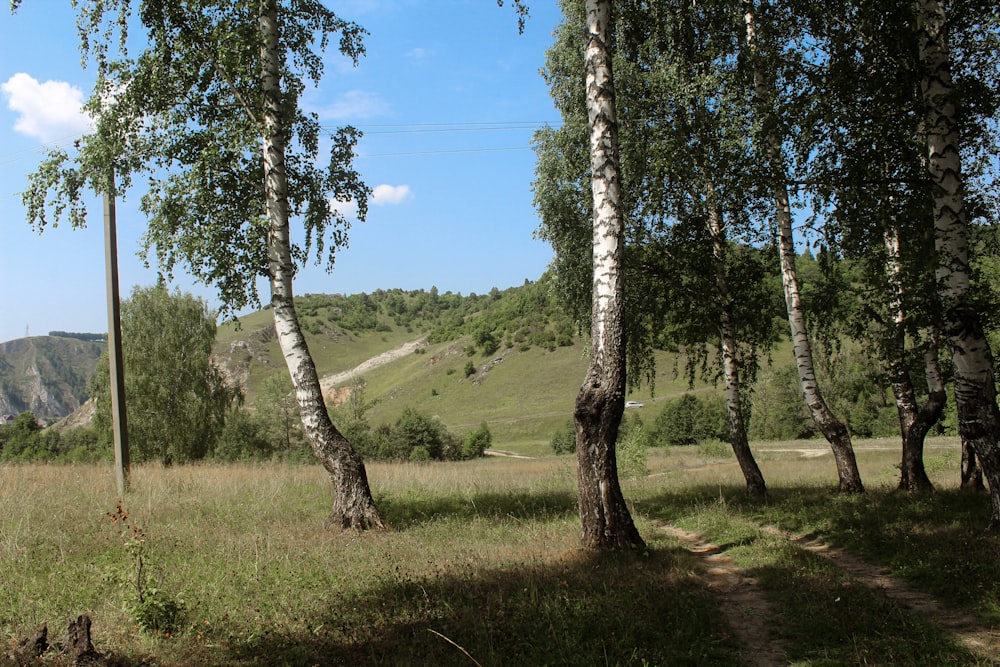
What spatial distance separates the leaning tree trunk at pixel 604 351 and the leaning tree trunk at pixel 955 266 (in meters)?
3.82

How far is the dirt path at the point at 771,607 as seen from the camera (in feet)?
15.2

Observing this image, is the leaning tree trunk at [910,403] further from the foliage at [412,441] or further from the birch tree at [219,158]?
the foliage at [412,441]

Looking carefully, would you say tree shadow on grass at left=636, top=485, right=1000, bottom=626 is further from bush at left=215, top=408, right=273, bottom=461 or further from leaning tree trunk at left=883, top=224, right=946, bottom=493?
bush at left=215, top=408, right=273, bottom=461

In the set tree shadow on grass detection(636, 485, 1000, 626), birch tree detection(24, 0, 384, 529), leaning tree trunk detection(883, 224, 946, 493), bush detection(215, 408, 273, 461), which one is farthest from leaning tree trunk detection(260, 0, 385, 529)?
bush detection(215, 408, 273, 461)

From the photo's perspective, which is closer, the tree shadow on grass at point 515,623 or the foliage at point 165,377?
the tree shadow on grass at point 515,623

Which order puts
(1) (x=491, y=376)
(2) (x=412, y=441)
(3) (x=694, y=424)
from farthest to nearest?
(1) (x=491, y=376) < (3) (x=694, y=424) < (2) (x=412, y=441)

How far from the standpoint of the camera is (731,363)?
13.4 m

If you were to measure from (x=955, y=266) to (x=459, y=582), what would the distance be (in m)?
6.71

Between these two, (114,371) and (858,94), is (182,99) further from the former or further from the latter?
(858,94)

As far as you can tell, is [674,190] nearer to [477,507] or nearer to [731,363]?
[731,363]

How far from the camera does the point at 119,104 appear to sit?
387 inches

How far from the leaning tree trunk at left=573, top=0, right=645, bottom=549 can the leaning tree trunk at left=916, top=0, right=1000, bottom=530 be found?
12.5ft

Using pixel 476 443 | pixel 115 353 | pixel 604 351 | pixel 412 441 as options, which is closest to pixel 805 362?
pixel 604 351

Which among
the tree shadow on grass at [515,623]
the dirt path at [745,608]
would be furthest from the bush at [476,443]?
the tree shadow on grass at [515,623]
